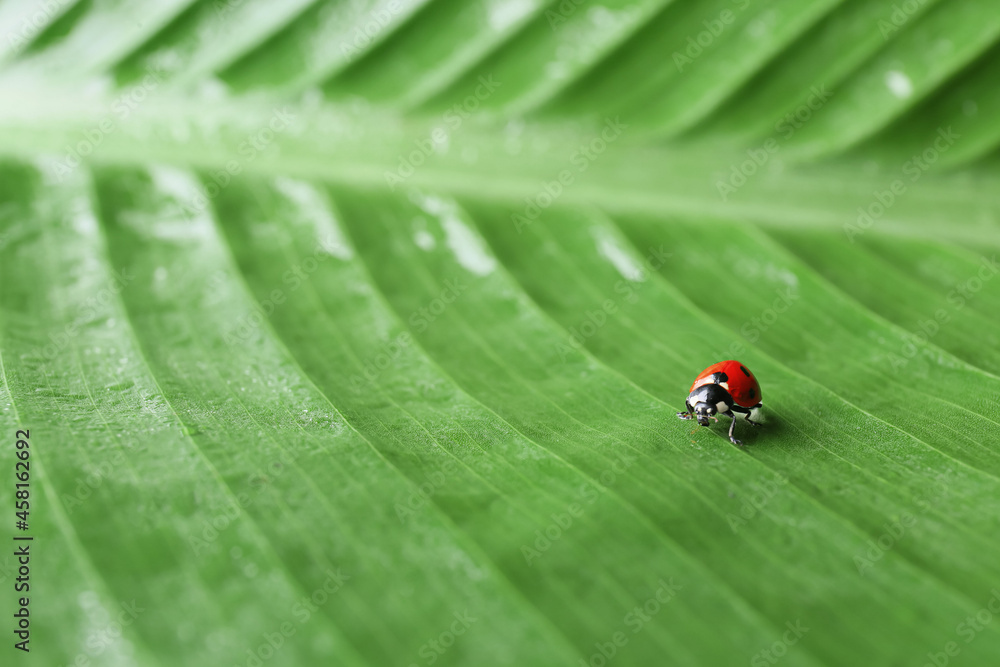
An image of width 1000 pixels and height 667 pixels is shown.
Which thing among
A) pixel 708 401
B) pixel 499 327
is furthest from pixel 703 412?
pixel 499 327

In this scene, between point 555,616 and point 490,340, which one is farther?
point 490,340

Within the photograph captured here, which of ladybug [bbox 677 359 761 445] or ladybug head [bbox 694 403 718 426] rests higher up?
ladybug [bbox 677 359 761 445]

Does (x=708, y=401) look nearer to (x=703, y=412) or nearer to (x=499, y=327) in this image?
(x=703, y=412)

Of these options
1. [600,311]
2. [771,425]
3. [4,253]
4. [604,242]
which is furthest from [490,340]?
[4,253]

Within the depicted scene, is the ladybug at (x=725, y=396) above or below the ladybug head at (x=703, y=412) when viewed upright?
above

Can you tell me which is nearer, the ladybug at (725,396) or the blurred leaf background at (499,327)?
the blurred leaf background at (499,327)

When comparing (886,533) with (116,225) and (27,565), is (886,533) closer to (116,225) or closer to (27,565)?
(27,565)
